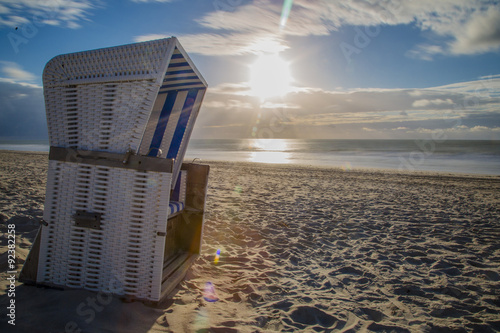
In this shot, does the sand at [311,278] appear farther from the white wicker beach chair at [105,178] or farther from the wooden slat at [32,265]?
the white wicker beach chair at [105,178]

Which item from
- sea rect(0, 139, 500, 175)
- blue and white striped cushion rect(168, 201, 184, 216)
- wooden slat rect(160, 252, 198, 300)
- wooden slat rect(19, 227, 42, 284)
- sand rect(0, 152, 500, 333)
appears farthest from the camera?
sea rect(0, 139, 500, 175)

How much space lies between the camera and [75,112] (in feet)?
7.39

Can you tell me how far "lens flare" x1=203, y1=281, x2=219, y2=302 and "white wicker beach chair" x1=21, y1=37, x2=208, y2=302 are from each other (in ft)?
A: 1.40

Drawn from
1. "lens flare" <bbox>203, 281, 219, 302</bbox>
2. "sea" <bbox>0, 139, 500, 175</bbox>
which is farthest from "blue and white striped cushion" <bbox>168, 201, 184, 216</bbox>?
"sea" <bbox>0, 139, 500, 175</bbox>

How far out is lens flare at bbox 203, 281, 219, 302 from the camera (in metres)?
2.48

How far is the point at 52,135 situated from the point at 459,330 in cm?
349

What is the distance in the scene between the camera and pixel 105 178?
216 cm

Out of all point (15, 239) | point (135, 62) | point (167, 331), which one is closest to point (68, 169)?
point (135, 62)

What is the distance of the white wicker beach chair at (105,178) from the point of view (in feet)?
6.96

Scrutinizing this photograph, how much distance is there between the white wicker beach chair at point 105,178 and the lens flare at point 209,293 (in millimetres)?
428

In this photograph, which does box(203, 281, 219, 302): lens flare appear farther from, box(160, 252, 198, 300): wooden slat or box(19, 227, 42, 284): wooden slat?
box(19, 227, 42, 284): wooden slat

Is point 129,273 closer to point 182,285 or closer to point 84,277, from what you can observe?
point 84,277

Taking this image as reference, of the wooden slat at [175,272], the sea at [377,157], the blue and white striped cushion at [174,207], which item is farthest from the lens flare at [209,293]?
the sea at [377,157]

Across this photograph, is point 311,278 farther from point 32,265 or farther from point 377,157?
point 377,157
